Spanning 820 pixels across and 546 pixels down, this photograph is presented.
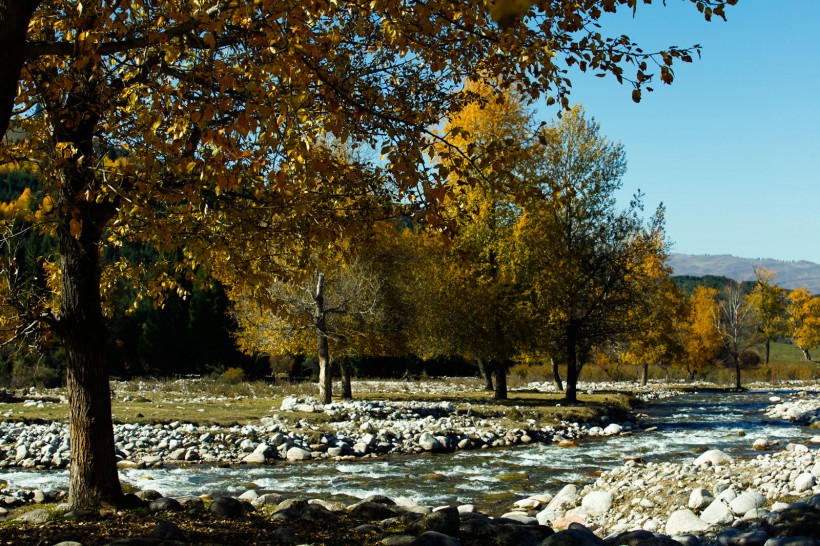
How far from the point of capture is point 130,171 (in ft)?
18.4

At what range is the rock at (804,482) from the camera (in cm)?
923

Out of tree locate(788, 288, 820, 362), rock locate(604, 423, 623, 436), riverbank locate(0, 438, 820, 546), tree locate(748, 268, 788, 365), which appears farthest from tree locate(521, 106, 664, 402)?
tree locate(788, 288, 820, 362)

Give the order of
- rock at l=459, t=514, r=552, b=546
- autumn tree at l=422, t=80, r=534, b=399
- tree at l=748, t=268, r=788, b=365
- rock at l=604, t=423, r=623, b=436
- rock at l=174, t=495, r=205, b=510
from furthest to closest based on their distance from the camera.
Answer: tree at l=748, t=268, r=788, b=365 < autumn tree at l=422, t=80, r=534, b=399 < rock at l=604, t=423, r=623, b=436 < rock at l=174, t=495, r=205, b=510 < rock at l=459, t=514, r=552, b=546

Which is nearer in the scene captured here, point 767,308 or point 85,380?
point 85,380

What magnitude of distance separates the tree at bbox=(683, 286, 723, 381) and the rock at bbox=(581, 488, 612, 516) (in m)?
37.1

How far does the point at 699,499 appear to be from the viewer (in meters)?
9.05

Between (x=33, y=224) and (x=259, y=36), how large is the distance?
3661mm

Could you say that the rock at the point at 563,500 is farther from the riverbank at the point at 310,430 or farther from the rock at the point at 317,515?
the riverbank at the point at 310,430

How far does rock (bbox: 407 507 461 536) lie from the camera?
6.40 meters

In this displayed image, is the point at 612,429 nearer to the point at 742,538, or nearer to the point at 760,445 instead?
the point at 760,445

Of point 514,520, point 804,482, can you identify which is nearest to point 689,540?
point 514,520

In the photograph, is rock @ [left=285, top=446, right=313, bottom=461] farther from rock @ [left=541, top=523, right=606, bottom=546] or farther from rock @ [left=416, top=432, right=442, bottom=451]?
rock @ [left=541, top=523, right=606, bottom=546]

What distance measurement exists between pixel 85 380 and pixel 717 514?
728 cm

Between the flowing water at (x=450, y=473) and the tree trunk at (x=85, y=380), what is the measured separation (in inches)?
118
